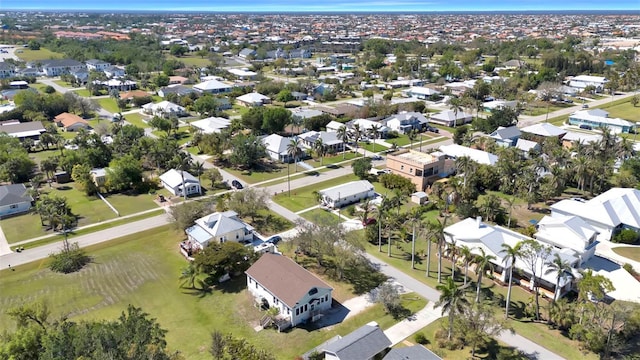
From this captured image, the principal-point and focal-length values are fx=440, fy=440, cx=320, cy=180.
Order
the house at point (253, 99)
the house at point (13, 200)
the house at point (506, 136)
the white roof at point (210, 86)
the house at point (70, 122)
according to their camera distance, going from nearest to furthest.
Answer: the house at point (13, 200) < the house at point (506, 136) < the house at point (70, 122) < the house at point (253, 99) < the white roof at point (210, 86)

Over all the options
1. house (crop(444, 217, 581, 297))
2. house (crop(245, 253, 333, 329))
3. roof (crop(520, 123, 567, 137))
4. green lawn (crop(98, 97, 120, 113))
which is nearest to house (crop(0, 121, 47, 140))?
green lawn (crop(98, 97, 120, 113))

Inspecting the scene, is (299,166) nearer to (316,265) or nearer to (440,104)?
(316,265)

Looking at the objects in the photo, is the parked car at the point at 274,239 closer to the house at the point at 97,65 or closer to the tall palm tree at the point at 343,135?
the tall palm tree at the point at 343,135

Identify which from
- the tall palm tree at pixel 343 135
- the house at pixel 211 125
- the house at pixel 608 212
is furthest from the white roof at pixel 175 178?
the house at pixel 608 212

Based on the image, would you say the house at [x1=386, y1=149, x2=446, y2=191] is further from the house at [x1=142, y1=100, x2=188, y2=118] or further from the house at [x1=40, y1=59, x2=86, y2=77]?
the house at [x1=40, y1=59, x2=86, y2=77]

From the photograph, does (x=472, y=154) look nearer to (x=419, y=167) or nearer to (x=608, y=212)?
(x=419, y=167)

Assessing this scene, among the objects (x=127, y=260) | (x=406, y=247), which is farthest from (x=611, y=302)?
(x=127, y=260)

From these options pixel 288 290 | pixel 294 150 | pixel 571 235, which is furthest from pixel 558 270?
pixel 294 150
